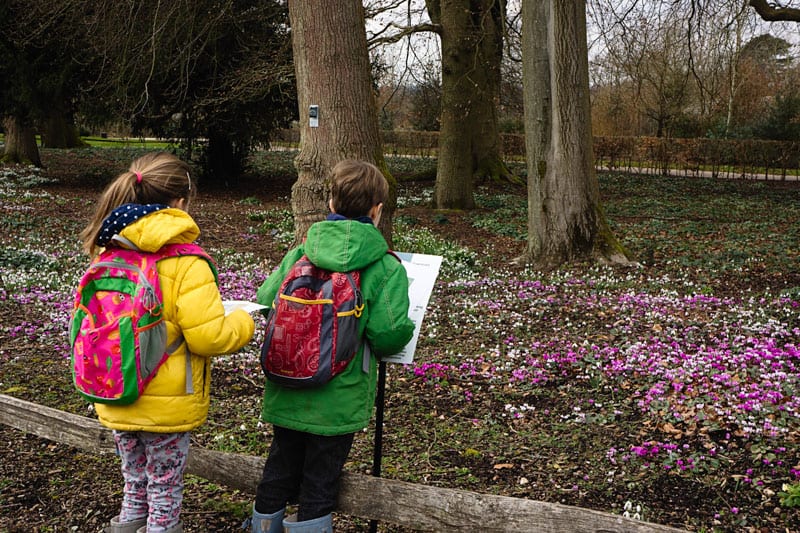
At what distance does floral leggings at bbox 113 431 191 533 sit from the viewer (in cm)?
307

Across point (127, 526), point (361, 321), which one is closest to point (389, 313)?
point (361, 321)

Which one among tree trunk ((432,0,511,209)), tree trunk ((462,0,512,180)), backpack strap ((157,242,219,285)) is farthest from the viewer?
tree trunk ((462,0,512,180))

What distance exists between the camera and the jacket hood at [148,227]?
2836 millimetres

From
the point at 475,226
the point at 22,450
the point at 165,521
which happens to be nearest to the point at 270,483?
the point at 165,521

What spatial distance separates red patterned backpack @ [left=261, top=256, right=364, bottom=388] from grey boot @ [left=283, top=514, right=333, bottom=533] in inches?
24.4

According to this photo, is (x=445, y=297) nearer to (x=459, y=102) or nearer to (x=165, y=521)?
(x=165, y=521)

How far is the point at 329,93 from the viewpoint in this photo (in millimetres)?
6602

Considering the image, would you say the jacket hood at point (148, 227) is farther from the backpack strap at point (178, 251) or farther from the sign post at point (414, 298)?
the sign post at point (414, 298)

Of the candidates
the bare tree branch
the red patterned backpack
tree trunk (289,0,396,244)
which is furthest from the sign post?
the bare tree branch

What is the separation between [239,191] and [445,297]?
525 inches

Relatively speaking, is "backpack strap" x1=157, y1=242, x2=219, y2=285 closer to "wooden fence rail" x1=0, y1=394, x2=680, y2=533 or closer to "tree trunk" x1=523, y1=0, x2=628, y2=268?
"wooden fence rail" x1=0, y1=394, x2=680, y2=533

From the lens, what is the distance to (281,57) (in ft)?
55.6

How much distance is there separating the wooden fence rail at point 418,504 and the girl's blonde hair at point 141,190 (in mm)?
1398

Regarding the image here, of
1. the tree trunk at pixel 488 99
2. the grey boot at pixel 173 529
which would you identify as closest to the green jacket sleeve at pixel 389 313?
the grey boot at pixel 173 529
